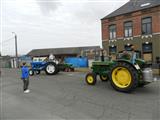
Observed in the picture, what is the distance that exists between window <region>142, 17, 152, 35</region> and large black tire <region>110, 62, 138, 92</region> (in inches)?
659

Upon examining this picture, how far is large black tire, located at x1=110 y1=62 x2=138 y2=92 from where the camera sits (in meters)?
8.51

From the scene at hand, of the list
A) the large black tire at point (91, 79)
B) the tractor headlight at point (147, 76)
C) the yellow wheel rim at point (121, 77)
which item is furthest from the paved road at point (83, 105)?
the large black tire at point (91, 79)

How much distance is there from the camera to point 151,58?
24031 mm

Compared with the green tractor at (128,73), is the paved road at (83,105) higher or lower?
lower

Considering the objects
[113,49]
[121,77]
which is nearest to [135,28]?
[113,49]

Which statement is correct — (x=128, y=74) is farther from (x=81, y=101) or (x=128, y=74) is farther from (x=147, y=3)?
(x=147, y=3)

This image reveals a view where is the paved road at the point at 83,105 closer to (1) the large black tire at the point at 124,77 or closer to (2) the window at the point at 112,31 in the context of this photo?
(1) the large black tire at the point at 124,77

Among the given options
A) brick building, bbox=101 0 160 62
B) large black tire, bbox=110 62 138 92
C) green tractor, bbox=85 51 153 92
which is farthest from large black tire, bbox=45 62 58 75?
brick building, bbox=101 0 160 62

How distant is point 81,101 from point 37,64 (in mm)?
11527

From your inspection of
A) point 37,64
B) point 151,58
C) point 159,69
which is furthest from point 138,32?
point 37,64

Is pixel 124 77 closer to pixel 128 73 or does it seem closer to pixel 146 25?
pixel 128 73

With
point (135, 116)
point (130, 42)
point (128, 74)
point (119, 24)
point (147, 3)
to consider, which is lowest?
point (135, 116)

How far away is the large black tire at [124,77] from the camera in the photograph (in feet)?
27.9

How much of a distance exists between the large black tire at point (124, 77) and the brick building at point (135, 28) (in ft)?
47.2
